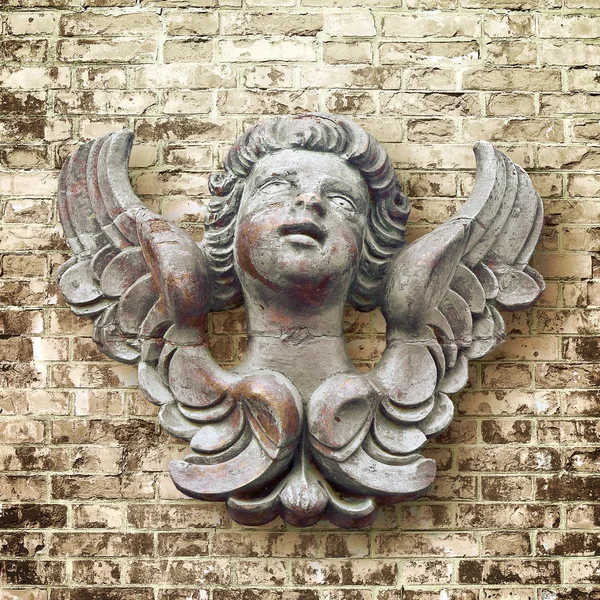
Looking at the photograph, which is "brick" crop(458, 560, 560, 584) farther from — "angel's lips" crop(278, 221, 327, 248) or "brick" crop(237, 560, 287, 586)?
"angel's lips" crop(278, 221, 327, 248)

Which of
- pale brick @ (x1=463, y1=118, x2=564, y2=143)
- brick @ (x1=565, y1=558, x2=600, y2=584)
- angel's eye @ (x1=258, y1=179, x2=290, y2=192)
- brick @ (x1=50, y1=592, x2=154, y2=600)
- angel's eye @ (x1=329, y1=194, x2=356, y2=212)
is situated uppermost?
pale brick @ (x1=463, y1=118, x2=564, y2=143)

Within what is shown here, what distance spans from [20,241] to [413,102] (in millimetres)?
1440

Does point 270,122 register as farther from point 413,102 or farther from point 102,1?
point 102,1

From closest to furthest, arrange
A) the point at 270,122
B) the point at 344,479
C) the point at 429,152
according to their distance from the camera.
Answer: the point at 344,479 → the point at 270,122 → the point at 429,152

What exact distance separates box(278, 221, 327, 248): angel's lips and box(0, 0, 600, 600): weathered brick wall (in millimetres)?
449

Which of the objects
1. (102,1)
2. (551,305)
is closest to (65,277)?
(102,1)

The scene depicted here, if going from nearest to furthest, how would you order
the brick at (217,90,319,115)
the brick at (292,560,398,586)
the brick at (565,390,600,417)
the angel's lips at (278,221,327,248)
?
the angel's lips at (278,221,327,248)
the brick at (292,560,398,586)
the brick at (565,390,600,417)
the brick at (217,90,319,115)

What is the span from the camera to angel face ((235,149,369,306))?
3.04 metres

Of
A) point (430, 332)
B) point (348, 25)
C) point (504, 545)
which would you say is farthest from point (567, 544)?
point (348, 25)

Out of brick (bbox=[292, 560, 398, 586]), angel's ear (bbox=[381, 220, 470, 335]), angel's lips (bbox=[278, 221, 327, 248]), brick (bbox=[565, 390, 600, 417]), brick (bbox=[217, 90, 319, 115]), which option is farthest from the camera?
brick (bbox=[217, 90, 319, 115])

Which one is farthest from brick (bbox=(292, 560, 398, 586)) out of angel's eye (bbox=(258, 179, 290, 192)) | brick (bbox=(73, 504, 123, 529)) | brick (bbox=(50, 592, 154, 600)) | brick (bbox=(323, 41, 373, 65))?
brick (bbox=(323, 41, 373, 65))

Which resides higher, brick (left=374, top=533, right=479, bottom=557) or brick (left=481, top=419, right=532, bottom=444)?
brick (left=481, top=419, right=532, bottom=444)

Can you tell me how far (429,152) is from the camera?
11.4 feet

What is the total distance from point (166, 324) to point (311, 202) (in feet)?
2.03
